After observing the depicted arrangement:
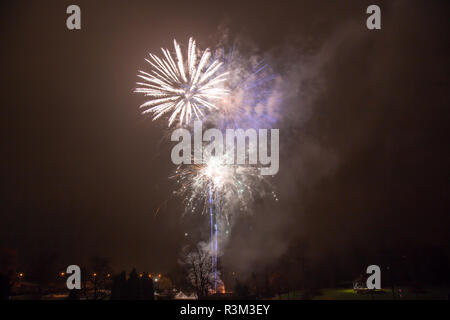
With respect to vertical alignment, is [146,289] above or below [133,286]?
below

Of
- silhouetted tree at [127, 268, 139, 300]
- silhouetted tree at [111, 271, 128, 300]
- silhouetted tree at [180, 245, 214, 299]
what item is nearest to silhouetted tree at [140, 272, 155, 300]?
silhouetted tree at [127, 268, 139, 300]

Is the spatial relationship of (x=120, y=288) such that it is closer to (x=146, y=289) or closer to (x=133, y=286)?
(x=133, y=286)

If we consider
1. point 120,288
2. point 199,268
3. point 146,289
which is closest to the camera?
point 120,288

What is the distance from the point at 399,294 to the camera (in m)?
62.9

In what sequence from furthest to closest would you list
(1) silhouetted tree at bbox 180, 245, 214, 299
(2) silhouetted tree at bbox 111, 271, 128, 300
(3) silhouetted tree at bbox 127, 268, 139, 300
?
(1) silhouetted tree at bbox 180, 245, 214, 299 → (3) silhouetted tree at bbox 127, 268, 139, 300 → (2) silhouetted tree at bbox 111, 271, 128, 300

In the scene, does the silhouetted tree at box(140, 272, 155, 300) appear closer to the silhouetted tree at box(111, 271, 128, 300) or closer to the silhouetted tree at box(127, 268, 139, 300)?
the silhouetted tree at box(127, 268, 139, 300)

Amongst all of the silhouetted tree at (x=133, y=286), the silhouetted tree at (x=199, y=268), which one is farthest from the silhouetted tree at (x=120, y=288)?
the silhouetted tree at (x=199, y=268)

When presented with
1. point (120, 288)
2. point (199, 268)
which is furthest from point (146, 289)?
point (199, 268)
